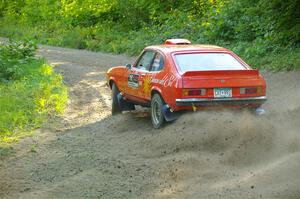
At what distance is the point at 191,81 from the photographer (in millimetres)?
9477

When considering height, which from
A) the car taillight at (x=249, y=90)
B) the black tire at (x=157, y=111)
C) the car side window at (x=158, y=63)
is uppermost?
the car side window at (x=158, y=63)

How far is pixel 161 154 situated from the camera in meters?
8.67

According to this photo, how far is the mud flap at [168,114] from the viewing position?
9.80m

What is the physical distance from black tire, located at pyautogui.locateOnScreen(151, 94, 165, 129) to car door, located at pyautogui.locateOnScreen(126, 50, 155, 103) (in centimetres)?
64

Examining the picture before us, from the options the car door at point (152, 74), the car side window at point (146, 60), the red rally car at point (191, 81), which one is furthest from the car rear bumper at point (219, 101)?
Result: the car side window at point (146, 60)

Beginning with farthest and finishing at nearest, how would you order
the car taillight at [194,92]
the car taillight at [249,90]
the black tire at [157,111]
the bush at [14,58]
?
the bush at [14,58]
the black tire at [157,111]
the car taillight at [249,90]
the car taillight at [194,92]

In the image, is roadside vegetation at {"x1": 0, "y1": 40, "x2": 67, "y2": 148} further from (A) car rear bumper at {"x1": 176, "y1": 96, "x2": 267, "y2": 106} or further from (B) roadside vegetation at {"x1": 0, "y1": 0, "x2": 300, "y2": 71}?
(B) roadside vegetation at {"x1": 0, "y1": 0, "x2": 300, "y2": 71}

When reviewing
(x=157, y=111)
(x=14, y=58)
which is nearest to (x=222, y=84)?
(x=157, y=111)

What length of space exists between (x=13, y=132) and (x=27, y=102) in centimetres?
263

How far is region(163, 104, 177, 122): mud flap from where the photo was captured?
9.80m

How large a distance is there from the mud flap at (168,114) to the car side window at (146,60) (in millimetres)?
1448

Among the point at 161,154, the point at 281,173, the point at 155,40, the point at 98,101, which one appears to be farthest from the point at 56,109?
the point at 155,40

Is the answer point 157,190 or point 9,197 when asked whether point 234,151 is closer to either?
point 157,190

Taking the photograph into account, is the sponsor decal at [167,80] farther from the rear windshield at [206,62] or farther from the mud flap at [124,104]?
the mud flap at [124,104]
